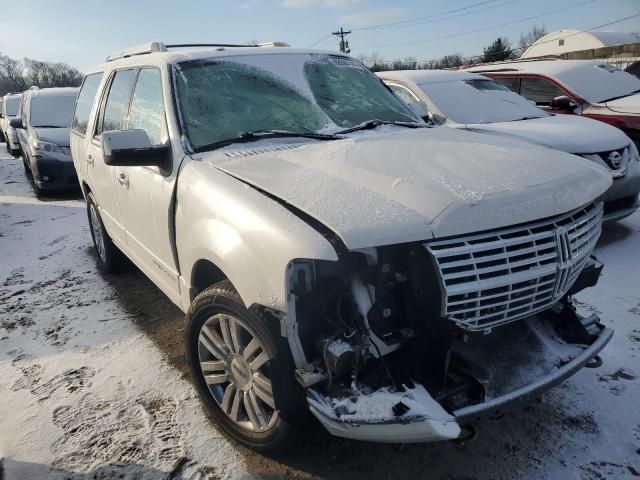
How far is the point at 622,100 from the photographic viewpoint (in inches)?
268

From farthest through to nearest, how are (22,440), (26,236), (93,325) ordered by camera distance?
(26,236)
(93,325)
(22,440)

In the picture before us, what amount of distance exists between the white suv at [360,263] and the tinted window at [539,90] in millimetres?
4893

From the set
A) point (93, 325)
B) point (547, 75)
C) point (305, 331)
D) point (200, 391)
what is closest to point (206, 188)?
point (305, 331)

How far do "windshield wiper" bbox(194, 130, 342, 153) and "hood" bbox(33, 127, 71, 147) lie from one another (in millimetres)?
7290

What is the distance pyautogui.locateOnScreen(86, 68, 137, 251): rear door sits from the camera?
3.71 metres

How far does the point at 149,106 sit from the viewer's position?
323 cm

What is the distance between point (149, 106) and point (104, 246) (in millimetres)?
2044

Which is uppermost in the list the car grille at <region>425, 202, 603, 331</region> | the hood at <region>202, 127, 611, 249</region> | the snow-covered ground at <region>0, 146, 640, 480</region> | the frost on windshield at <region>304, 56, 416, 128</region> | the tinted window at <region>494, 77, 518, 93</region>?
the frost on windshield at <region>304, 56, 416, 128</region>

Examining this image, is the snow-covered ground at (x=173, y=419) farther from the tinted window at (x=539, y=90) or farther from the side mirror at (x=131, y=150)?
the tinted window at (x=539, y=90)

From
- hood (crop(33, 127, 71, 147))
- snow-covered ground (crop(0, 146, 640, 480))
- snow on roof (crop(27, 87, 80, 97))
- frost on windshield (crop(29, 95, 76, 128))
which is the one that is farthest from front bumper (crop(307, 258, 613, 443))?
snow on roof (crop(27, 87, 80, 97))

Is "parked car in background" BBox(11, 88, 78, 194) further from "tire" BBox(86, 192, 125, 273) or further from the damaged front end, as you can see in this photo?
the damaged front end

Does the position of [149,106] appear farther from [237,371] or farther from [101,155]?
[237,371]

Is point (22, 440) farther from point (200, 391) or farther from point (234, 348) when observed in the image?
point (234, 348)

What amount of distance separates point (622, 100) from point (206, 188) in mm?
6607
